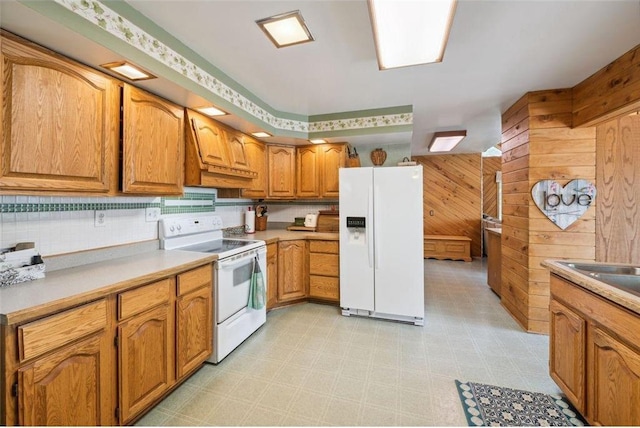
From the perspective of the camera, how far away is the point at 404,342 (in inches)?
101

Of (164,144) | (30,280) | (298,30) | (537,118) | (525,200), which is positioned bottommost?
(30,280)

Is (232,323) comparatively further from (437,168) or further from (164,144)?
(437,168)

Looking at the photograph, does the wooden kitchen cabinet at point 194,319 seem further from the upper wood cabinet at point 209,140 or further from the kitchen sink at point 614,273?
the kitchen sink at point 614,273

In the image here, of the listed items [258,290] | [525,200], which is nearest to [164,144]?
[258,290]

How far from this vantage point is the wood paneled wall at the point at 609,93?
1.91 meters

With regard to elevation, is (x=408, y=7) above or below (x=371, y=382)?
above

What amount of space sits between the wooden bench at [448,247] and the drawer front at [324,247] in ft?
11.6

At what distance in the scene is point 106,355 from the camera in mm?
1378

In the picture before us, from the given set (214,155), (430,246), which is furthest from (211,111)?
(430,246)

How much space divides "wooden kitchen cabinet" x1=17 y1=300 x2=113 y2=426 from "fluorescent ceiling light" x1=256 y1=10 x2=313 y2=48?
182 centimetres

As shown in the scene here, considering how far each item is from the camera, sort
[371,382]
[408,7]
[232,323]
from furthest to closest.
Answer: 1. [232,323]
2. [371,382]
3. [408,7]

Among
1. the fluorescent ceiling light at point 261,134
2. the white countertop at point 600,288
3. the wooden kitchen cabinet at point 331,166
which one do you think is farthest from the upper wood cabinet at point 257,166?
the white countertop at point 600,288

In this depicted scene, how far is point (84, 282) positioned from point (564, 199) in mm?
3772

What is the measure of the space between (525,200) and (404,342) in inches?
73.4
